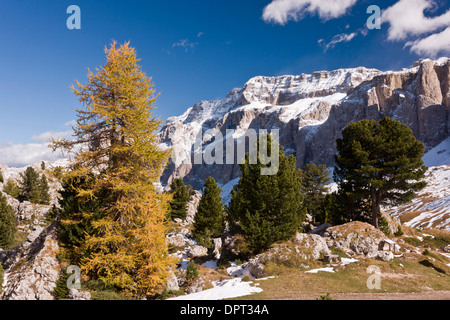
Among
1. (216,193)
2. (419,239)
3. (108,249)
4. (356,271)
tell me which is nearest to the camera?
(108,249)

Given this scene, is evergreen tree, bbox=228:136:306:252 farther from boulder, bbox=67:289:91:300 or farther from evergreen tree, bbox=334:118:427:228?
boulder, bbox=67:289:91:300

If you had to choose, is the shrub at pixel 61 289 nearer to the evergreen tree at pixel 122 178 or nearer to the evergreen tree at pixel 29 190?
the evergreen tree at pixel 122 178

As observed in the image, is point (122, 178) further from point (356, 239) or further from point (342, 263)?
point (356, 239)

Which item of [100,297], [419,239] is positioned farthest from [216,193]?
[419,239]

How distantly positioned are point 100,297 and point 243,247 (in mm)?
14092

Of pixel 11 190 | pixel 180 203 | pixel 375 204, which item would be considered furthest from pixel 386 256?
pixel 11 190

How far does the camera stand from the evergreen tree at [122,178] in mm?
13102

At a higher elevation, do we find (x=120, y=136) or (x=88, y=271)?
(x=120, y=136)

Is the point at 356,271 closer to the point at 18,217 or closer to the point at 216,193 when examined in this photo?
the point at 216,193

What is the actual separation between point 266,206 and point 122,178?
43.7 ft

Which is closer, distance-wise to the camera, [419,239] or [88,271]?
[88,271]

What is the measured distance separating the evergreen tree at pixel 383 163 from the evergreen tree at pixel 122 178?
23.3 metres

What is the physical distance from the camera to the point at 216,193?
3694 cm
